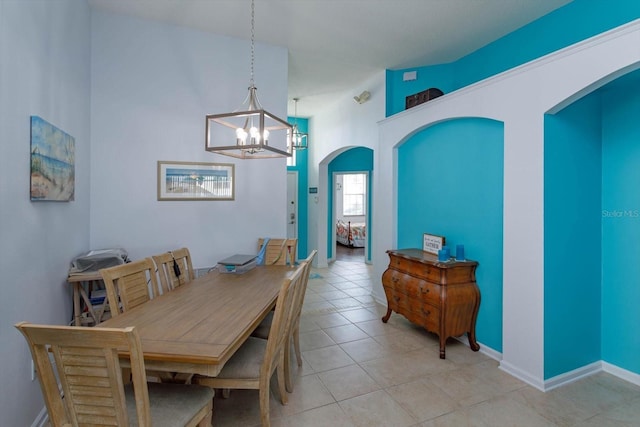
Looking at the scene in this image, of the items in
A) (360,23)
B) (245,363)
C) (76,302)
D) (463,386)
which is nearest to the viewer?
(245,363)

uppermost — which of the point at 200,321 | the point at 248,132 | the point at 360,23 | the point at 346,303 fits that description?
the point at 360,23

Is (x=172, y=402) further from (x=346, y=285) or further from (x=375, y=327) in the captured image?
(x=346, y=285)

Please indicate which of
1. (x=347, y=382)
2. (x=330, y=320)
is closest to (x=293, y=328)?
(x=347, y=382)

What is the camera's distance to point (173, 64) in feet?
11.5

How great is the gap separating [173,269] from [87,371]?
1.52 meters

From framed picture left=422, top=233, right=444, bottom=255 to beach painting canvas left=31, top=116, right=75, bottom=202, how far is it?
11.4ft

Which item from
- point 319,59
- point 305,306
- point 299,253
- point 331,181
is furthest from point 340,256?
point 319,59

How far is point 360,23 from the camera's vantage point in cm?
339

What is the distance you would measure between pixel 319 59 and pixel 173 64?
6.08 feet

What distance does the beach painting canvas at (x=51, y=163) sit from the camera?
6.49ft

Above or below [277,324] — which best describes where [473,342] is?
below

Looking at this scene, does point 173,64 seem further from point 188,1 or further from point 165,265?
point 165,265

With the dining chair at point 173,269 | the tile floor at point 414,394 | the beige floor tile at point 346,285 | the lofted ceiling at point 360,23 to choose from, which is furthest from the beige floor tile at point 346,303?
the lofted ceiling at point 360,23

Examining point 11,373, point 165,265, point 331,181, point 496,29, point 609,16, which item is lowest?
point 11,373
